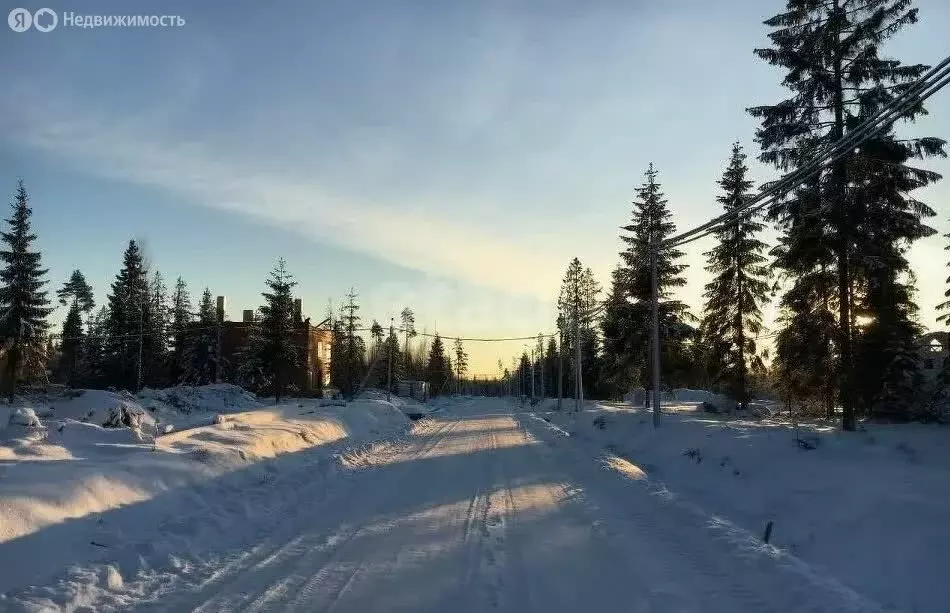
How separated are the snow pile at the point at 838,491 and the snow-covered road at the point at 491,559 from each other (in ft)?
1.93

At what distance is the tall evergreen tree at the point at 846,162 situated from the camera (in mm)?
18016

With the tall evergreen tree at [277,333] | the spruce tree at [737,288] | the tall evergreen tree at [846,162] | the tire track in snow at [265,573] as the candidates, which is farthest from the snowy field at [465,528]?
the tall evergreen tree at [277,333]

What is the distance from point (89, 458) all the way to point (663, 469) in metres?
12.0

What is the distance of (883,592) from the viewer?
251 inches

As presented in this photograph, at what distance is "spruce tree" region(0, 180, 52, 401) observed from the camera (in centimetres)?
4434

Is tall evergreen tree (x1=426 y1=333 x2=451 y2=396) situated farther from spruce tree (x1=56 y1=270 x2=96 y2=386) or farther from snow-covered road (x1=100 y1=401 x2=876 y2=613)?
snow-covered road (x1=100 y1=401 x2=876 y2=613)

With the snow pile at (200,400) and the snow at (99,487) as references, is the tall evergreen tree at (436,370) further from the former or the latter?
the snow at (99,487)

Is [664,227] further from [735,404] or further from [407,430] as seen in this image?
[407,430]

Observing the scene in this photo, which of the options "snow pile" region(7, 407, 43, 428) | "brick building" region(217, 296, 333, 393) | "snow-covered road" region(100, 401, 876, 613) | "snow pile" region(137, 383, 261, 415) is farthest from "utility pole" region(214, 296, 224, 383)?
"snow-covered road" region(100, 401, 876, 613)

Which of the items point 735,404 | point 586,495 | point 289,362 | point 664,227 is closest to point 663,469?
point 586,495

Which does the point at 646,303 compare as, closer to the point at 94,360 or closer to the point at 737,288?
the point at 737,288

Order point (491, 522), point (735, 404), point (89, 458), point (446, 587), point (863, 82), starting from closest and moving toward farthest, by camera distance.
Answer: point (446, 587) → point (491, 522) → point (89, 458) → point (863, 82) → point (735, 404)

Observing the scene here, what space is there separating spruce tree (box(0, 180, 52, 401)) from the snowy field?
3660 centimetres

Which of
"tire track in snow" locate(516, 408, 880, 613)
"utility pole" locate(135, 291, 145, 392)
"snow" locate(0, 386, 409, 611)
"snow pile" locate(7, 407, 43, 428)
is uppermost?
"utility pole" locate(135, 291, 145, 392)
